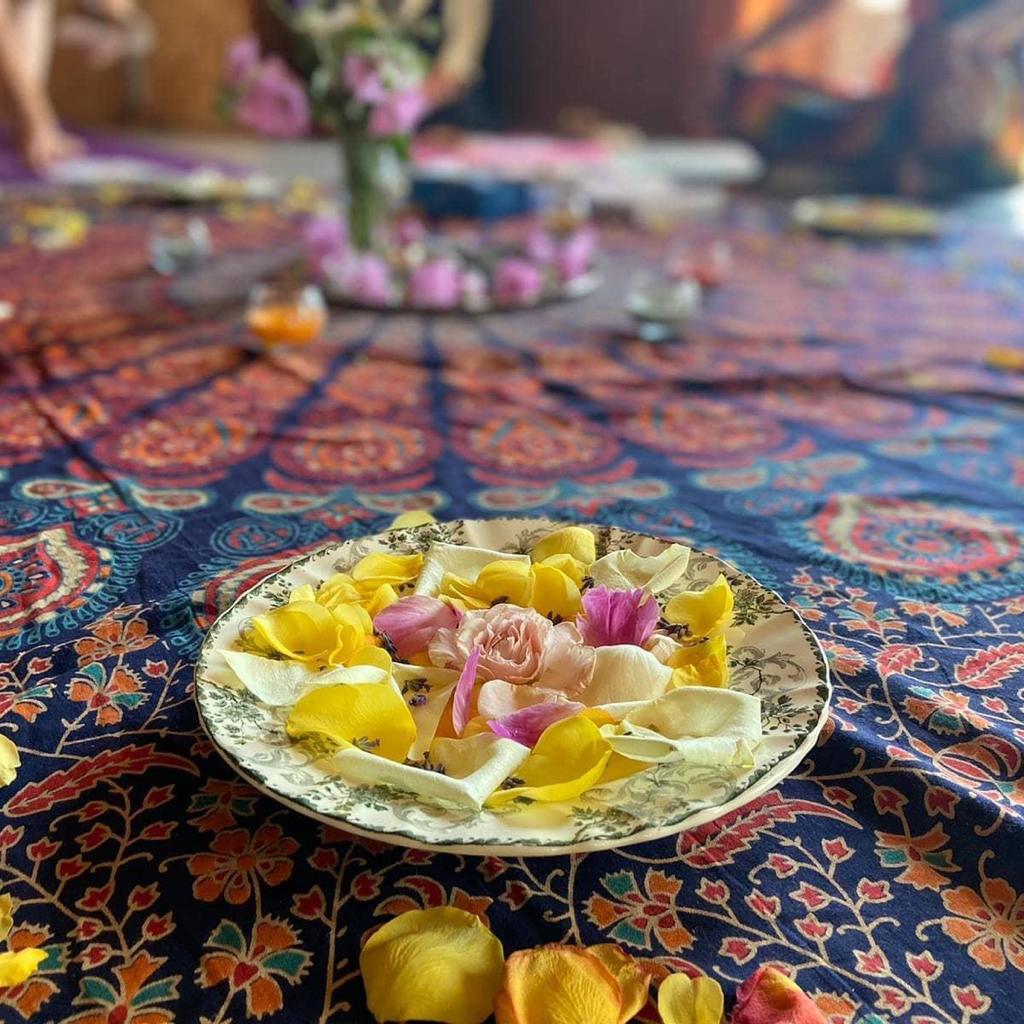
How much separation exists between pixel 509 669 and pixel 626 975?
0.17 metres

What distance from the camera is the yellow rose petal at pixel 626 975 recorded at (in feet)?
1.56

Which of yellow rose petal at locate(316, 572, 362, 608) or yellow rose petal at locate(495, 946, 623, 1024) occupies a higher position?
yellow rose petal at locate(316, 572, 362, 608)

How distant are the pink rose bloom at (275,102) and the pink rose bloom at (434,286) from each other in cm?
31

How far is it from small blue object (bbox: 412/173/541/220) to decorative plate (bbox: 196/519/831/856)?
7.07 feet

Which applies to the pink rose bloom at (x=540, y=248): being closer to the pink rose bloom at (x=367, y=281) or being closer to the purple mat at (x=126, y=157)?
the pink rose bloom at (x=367, y=281)

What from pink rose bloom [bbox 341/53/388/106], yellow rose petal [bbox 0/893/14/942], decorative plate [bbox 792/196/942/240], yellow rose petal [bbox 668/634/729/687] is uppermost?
pink rose bloom [bbox 341/53/388/106]

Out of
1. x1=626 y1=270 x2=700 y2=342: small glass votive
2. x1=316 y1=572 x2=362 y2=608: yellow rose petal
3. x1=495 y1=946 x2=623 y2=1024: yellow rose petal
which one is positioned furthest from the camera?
x1=626 y1=270 x2=700 y2=342: small glass votive

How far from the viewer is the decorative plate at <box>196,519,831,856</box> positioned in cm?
48

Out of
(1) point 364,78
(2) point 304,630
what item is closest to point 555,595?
(2) point 304,630

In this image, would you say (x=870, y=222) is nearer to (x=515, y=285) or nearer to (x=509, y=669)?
(x=515, y=285)

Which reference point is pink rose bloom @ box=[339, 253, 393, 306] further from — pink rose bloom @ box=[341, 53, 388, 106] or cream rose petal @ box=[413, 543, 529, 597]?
cream rose petal @ box=[413, 543, 529, 597]

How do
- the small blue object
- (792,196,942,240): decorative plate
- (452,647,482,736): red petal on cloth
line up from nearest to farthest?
(452,647,482,736): red petal on cloth < (792,196,942,240): decorative plate < the small blue object

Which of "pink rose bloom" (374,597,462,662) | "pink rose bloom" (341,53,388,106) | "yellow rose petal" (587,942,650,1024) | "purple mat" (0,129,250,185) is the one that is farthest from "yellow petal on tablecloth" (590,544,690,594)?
"purple mat" (0,129,250,185)

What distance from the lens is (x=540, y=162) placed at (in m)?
4.02
